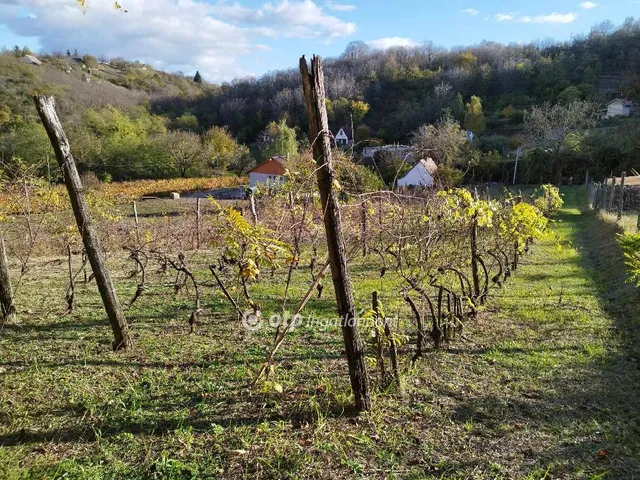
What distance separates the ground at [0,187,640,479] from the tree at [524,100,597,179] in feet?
82.8

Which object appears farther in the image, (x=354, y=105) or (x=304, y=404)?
(x=354, y=105)

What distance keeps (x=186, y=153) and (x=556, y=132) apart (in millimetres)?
28211

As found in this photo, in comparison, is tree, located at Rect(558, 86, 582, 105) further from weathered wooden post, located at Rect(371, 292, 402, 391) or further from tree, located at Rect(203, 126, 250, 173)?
weathered wooden post, located at Rect(371, 292, 402, 391)

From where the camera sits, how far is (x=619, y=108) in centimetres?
3697

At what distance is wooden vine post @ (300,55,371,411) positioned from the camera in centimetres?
226

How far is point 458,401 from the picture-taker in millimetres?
3080

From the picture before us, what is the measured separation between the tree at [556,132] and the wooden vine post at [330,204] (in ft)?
92.4

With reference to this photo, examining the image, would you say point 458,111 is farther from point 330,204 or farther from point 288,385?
point 330,204

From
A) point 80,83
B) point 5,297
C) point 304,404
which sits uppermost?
point 80,83

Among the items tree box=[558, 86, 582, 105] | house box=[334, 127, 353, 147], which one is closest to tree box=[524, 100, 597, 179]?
tree box=[558, 86, 582, 105]

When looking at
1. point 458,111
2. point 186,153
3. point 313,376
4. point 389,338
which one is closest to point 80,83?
point 186,153

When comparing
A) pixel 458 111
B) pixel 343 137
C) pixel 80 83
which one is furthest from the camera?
pixel 80 83

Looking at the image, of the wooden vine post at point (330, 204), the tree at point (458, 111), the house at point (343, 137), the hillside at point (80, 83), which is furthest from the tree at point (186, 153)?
the wooden vine post at point (330, 204)

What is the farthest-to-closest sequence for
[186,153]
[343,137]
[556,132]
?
[186,153], [556,132], [343,137]
